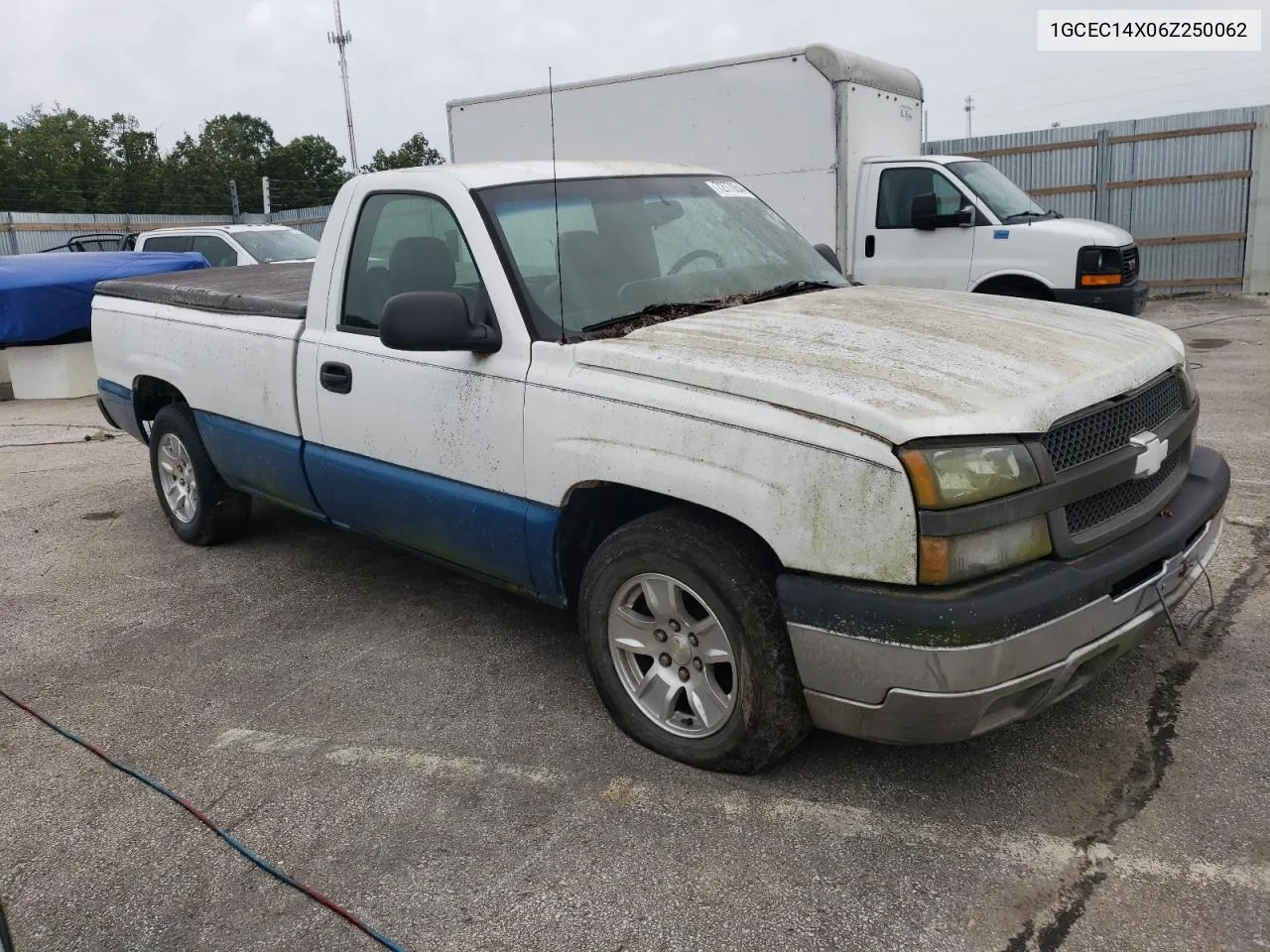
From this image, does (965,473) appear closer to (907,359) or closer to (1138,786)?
(907,359)

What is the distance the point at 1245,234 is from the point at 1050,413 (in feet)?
51.0

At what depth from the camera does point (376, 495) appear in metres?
4.20

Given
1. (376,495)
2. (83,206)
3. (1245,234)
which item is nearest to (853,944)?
(376,495)

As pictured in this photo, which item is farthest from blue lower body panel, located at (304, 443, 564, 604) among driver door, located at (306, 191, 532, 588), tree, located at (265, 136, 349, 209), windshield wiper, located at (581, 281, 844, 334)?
tree, located at (265, 136, 349, 209)

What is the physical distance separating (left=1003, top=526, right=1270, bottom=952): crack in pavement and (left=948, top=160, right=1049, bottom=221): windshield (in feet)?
20.7

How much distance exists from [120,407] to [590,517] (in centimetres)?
375

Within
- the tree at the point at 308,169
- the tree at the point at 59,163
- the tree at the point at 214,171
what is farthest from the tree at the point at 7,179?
the tree at the point at 308,169

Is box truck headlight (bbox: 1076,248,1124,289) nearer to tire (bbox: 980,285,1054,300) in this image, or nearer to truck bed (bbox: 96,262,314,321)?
tire (bbox: 980,285,1054,300)

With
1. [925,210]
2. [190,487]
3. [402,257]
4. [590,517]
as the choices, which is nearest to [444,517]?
[590,517]

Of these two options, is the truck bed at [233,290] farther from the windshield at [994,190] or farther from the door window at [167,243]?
the door window at [167,243]

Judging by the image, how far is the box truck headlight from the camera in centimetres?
946

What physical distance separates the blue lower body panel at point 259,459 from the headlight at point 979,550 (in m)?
2.89

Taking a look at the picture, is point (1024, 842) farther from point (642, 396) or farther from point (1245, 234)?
point (1245, 234)

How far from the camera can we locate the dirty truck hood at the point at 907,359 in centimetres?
274
